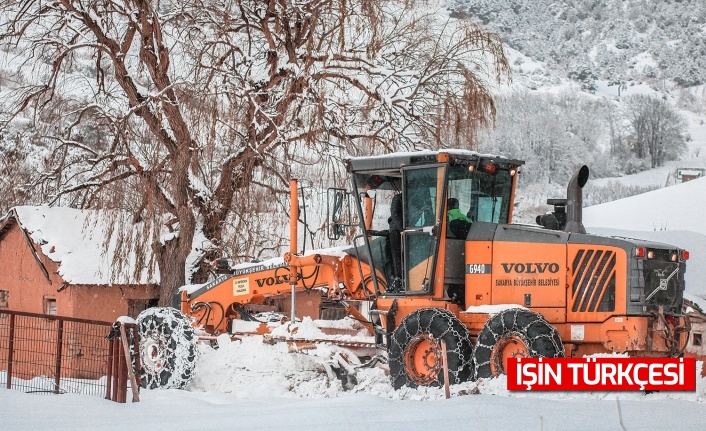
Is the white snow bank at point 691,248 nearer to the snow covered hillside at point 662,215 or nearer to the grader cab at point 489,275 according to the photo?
the snow covered hillside at point 662,215

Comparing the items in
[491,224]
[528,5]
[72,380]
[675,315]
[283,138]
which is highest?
[528,5]

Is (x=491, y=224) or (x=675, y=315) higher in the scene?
(x=491, y=224)

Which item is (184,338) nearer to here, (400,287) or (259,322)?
(259,322)

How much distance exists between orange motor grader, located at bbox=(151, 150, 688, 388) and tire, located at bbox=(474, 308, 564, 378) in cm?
1

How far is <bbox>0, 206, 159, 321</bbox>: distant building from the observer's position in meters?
20.8

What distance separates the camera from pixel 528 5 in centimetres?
11250

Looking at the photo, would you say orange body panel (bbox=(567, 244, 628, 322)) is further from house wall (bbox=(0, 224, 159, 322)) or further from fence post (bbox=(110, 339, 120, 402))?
house wall (bbox=(0, 224, 159, 322))

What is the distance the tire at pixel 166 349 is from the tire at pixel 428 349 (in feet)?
9.83

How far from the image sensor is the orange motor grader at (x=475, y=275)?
33.4 feet

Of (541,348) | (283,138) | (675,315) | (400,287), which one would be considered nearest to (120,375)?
(400,287)

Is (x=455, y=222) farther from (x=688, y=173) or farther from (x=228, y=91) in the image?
(x=688, y=173)

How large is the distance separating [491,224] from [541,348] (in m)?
1.95

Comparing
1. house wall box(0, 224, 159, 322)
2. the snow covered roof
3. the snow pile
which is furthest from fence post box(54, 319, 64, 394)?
house wall box(0, 224, 159, 322)

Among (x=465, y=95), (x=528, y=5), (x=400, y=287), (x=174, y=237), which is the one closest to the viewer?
(x=400, y=287)
